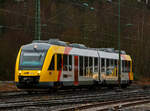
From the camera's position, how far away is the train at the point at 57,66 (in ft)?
75.5

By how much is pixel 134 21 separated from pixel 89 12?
8145mm

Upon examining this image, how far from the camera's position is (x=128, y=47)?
174 feet

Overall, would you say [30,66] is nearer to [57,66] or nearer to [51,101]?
[57,66]

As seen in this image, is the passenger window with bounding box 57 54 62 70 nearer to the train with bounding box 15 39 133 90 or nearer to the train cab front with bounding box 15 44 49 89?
the train with bounding box 15 39 133 90

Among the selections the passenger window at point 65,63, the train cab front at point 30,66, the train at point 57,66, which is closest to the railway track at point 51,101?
the train cab front at point 30,66

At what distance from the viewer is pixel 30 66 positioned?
23.0m

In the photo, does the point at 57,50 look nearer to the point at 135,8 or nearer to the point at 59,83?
the point at 59,83

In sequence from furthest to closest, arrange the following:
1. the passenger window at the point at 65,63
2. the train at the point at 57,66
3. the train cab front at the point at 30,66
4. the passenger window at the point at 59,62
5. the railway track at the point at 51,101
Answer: the passenger window at the point at 65,63, the passenger window at the point at 59,62, the train at the point at 57,66, the train cab front at the point at 30,66, the railway track at the point at 51,101

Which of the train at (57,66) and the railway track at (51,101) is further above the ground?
the train at (57,66)

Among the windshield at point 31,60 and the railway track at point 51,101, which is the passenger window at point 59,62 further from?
the railway track at point 51,101

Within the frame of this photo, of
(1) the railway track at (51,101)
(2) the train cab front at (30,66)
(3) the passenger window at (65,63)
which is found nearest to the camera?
(1) the railway track at (51,101)

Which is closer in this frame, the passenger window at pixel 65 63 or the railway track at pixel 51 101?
the railway track at pixel 51 101

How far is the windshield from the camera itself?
2306 centimetres

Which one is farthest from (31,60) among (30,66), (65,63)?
(65,63)
